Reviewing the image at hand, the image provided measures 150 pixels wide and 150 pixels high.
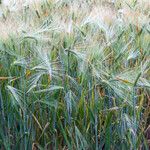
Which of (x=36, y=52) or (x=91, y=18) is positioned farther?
(x=91, y=18)

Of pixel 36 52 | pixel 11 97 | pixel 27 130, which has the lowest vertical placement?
pixel 27 130

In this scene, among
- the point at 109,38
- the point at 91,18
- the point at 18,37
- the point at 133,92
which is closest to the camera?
the point at 133,92

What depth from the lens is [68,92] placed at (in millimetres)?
1515

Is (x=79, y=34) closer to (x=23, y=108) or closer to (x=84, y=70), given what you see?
(x=84, y=70)

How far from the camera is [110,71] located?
1537mm

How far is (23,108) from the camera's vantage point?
152 centimetres

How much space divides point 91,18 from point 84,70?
0.43 meters

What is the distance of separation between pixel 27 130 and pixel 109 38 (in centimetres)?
46

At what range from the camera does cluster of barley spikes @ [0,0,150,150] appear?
1.51 meters

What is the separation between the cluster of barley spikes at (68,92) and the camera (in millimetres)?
1514

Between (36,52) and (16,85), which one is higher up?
(36,52)

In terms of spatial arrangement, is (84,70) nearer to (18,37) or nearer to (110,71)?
(110,71)

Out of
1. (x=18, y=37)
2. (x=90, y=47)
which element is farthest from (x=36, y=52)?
(x=90, y=47)

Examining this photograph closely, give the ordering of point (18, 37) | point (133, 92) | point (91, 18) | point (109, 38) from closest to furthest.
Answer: point (133, 92) < point (18, 37) < point (109, 38) < point (91, 18)
